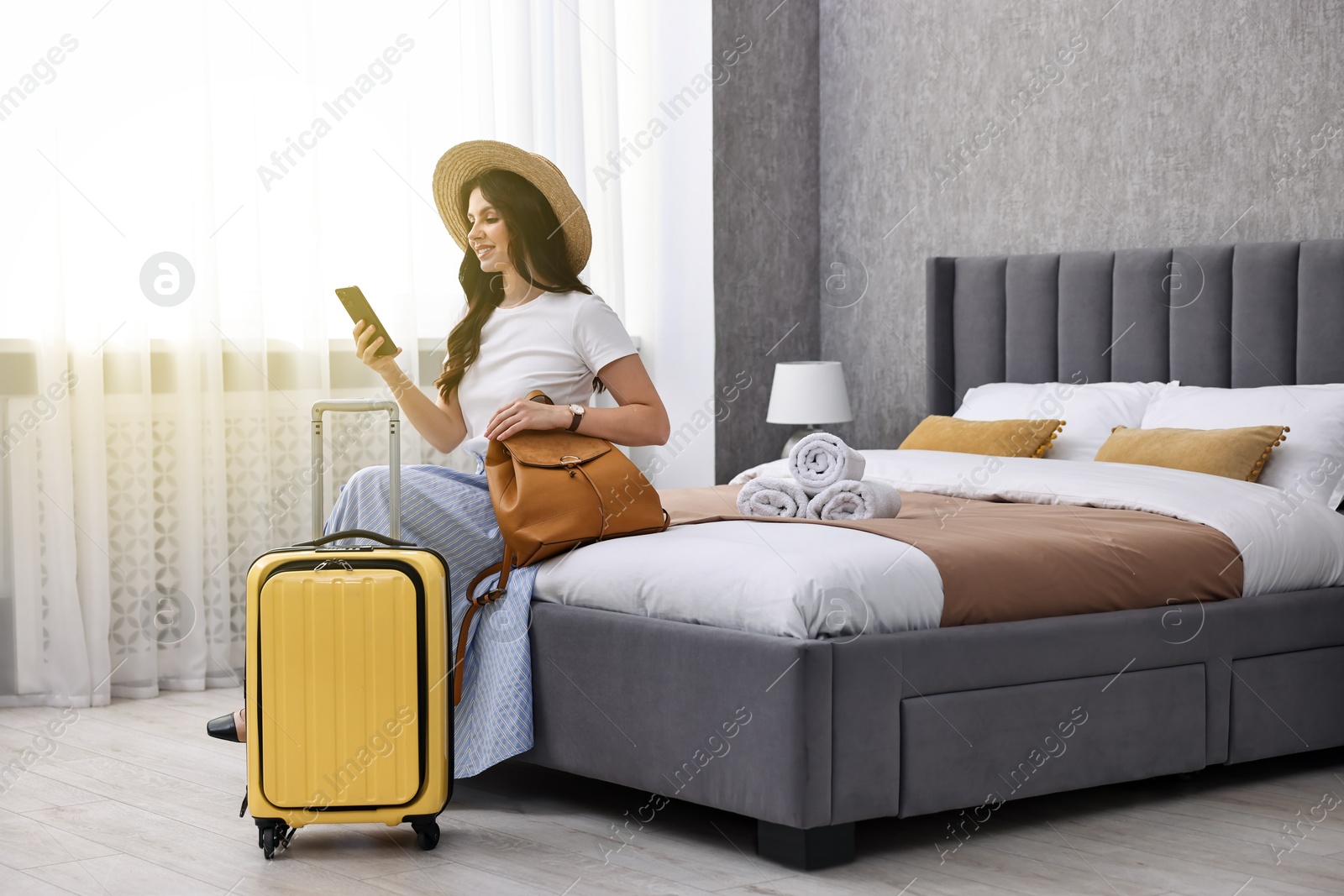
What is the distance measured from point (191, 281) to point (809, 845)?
2559 millimetres

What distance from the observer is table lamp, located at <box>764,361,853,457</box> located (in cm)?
472

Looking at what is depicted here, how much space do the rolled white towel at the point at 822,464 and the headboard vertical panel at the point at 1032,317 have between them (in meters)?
1.29

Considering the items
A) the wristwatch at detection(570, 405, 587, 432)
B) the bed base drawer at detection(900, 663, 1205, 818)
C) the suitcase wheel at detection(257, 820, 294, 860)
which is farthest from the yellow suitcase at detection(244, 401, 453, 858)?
the bed base drawer at detection(900, 663, 1205, 818)

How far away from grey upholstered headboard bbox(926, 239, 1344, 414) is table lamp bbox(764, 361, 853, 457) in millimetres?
289

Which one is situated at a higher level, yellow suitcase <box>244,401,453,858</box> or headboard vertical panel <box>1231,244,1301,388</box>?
headboard vertical panel <box>1231,244,1301,388</box>

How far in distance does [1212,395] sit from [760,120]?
2.00 m

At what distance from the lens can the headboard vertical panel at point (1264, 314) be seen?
372cm

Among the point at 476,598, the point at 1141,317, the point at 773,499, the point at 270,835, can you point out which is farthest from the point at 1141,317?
the point at 270,835

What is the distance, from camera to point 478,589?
9.32 ft

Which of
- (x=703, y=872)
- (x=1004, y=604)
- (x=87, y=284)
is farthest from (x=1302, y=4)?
(x=87, y=284)

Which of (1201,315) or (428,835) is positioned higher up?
(1201,315)

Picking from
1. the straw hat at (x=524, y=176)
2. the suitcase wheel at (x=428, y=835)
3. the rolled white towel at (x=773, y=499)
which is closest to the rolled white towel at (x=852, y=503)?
the rolled white towel at (x=773, y=499)

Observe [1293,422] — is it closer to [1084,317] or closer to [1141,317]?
[1141,317]

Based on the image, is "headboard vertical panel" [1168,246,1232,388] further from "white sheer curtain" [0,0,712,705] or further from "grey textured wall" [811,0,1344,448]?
"white sheer curtain" [0,0,712,705]
